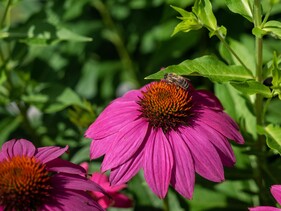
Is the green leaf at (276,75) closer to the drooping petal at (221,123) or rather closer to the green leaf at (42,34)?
the drooping petal at (221,123)

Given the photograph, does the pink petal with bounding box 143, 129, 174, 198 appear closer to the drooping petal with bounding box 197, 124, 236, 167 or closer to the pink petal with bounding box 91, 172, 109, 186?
the drooping petal with bounding box 197, 124, 236, 167

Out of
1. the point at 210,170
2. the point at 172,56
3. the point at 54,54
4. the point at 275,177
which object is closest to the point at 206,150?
the point at 210,170

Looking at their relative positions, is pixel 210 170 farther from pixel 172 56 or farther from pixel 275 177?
pixel 172 56

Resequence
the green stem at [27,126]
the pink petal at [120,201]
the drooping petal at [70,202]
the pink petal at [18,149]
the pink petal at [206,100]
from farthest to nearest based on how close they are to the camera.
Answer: the green stem at [27,126] < the pink petal at [120,201] < the pink petal at [206,100] < the pink petal at [18,149] < the drooping petal at [70,202]

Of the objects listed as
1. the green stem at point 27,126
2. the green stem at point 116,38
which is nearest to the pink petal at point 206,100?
the green stem at point 27,126

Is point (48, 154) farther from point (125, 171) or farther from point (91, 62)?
point (91, 62)

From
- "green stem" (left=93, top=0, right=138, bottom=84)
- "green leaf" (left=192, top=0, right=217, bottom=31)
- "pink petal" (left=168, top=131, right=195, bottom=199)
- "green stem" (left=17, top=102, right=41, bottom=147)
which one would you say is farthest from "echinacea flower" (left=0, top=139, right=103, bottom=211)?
"green stem" (left=93, top=0, right=138, bottom=84)
